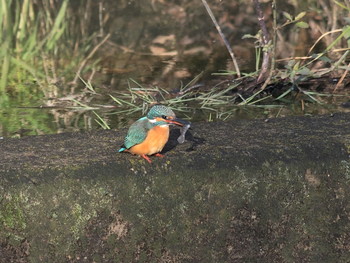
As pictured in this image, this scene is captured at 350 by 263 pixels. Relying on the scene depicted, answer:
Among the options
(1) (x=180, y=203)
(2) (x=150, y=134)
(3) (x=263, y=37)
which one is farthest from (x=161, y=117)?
(3) (x=263, y=37)

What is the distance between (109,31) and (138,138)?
278 cm

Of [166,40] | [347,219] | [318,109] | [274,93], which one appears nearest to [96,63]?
[166,40]

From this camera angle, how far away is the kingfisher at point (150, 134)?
3016 mm

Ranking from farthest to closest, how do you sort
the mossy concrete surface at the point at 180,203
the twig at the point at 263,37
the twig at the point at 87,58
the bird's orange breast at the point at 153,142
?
the twig at the point at 87,58 → the twig at the point at 263,37 → the bird's orange breast at the point at 153,142 → the mossy concrete surface at the point at 180,203

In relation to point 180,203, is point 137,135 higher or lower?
higher

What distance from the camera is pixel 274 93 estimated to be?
441 cm

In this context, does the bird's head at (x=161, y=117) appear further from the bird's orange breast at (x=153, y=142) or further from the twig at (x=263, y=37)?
the twig at (x=263, y=37)

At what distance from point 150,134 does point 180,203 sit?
281mm

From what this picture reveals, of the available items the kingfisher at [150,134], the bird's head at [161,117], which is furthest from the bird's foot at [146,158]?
the bird's head at [161,117]

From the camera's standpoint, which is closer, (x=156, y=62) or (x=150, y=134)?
(x=150, y=134)

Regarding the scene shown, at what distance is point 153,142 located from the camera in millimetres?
3016

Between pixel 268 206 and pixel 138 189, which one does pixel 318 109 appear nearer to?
pixel 268 206

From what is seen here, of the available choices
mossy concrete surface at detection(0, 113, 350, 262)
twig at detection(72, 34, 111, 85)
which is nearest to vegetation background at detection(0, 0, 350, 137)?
twig at detection(72, 34, 111, 85)

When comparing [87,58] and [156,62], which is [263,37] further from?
[87,58]
